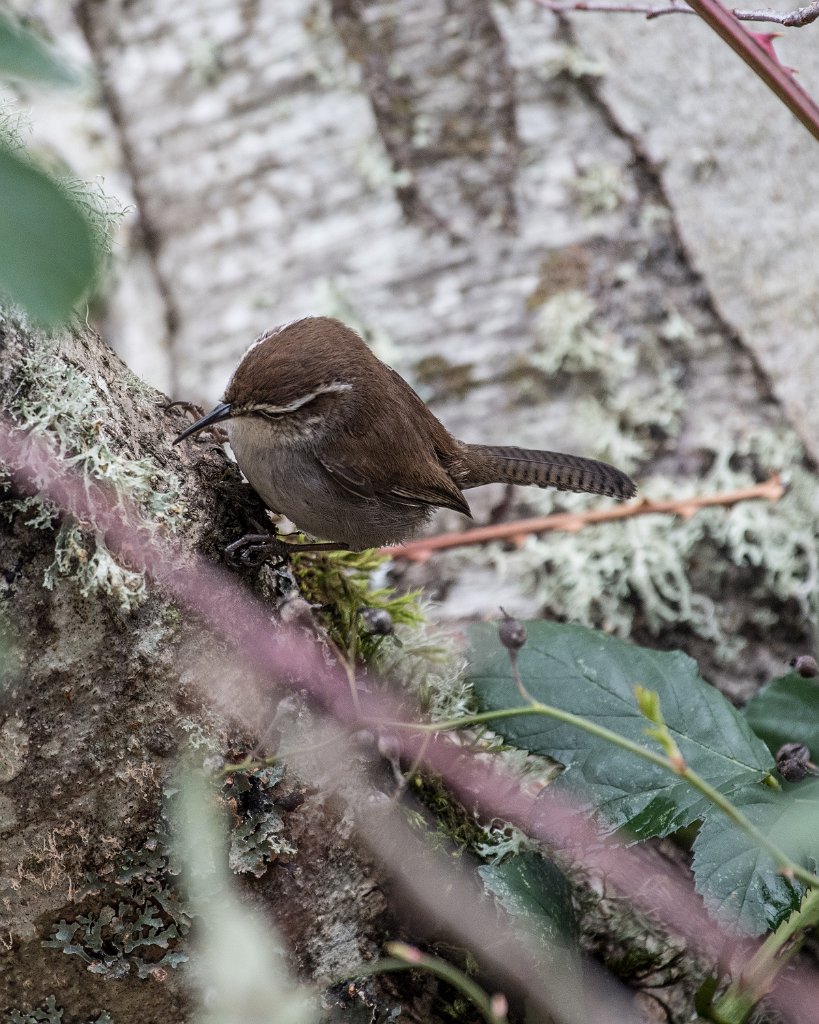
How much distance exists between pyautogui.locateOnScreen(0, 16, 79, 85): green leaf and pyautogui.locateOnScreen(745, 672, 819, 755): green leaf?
6.54 feet

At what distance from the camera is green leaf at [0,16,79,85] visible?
0.80 metres

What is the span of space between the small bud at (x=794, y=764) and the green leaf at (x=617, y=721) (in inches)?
2.0

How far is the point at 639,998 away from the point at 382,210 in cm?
268

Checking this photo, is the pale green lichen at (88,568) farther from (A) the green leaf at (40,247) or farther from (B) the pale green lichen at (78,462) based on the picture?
(A) the green leaf at (40,247)

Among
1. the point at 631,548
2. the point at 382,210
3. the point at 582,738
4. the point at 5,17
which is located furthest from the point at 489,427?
the point at 5,17

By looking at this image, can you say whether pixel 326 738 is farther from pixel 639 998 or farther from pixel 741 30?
pixel 741 30

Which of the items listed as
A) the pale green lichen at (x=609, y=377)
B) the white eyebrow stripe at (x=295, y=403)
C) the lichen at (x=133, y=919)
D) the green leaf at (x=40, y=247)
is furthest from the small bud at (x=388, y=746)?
the pale green lichen at (x=609, y=377)

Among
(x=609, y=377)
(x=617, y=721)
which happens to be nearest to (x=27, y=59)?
(x=617, y=721)

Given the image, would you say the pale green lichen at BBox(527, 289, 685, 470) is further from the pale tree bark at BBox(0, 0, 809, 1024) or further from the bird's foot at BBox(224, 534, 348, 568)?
the bird's foot at BBox(224, 534, 348, 568)

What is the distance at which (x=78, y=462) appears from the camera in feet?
5.28

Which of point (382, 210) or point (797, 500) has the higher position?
point (382, 210)

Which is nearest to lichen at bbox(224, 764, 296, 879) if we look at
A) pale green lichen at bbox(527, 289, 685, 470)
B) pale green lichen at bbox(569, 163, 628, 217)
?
pale green lichen at bbox(527, 289, 685, 470)

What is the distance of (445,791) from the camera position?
2.06 m

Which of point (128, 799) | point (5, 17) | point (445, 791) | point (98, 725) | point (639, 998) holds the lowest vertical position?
point (639, 998)
